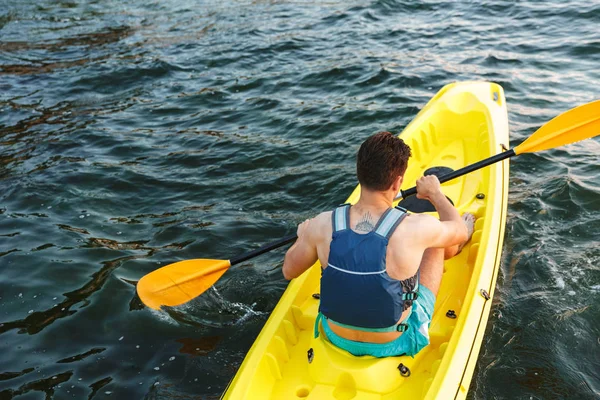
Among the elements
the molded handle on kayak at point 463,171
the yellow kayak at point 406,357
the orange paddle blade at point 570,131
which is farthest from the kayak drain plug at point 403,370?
the orange paddle blade at point 570,131

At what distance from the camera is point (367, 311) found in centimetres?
319

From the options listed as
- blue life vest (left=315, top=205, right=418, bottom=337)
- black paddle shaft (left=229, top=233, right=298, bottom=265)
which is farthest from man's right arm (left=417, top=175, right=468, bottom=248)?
black paddle shaft (left=229, top=233, right=298, bottom=265)

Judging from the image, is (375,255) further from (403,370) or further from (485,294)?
(485,294)

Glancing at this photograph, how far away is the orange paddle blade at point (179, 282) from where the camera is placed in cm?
438

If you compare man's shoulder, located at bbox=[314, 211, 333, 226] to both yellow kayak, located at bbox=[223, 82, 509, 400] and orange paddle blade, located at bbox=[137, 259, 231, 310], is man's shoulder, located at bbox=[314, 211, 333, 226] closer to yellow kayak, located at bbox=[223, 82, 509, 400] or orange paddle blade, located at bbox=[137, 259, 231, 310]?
yellow kayak, located at bbox=[223, 82, 509, 400]

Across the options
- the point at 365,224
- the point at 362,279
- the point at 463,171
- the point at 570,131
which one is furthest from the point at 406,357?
the point at 570,131

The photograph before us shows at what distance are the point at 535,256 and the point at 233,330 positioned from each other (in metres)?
2.63

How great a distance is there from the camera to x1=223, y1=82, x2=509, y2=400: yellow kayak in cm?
343

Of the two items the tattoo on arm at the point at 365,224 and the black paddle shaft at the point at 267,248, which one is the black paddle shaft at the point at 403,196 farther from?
the tattoo on arm at the point at 365,224

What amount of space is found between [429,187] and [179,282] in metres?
1.90

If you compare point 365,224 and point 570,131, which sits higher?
point 365,224

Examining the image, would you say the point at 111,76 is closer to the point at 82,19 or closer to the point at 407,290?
the point at 82,19

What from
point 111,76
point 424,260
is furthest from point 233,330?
point 111,76

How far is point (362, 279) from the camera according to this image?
3.08 metres
